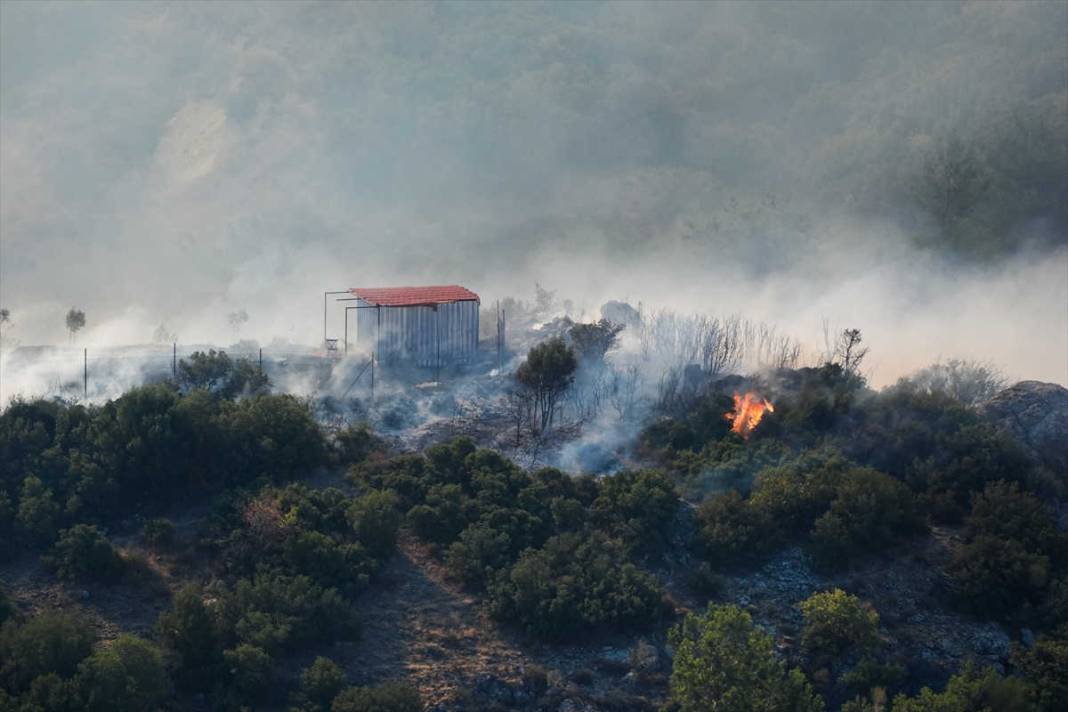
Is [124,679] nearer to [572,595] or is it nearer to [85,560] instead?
[85,560]

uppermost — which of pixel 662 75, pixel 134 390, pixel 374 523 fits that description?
pixel 662 75

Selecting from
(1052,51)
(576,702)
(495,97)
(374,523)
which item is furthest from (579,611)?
(1052,51)

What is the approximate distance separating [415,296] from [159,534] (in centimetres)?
1097

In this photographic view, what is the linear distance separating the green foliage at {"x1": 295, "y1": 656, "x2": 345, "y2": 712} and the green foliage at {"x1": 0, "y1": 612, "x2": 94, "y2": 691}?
2956 mm

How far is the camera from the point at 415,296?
30500mm

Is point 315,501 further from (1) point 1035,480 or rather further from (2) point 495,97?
(2) point 495,97

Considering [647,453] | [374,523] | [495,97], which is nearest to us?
[374,523]

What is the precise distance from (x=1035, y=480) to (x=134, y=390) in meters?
16.0

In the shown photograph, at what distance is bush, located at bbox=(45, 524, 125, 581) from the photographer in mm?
19922

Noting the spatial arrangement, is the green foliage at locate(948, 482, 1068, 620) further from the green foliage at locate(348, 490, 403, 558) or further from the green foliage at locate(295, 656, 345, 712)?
the green foliage at locate(295, 656, 345, 712)

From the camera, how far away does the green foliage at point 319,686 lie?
17.3 meters

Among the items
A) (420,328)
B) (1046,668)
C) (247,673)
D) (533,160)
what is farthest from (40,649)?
(533,160)

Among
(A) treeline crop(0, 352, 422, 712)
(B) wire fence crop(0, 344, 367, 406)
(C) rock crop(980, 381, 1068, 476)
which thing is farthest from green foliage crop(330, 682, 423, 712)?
(C) rock crop(980, 381, 1068, 476)

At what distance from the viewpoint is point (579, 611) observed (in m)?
19.4
